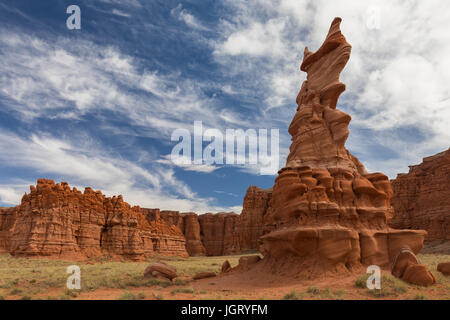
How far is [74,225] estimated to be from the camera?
42.1 m

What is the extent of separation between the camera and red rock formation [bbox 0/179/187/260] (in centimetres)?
3691

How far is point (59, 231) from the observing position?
38594mm

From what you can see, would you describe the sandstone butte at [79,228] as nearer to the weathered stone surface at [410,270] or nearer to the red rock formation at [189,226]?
the red rock formation at [189,226]

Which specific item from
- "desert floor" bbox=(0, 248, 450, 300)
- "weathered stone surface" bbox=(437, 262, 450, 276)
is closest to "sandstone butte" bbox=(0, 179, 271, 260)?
"desert floor" bbox=(0, 248, 450, 300)

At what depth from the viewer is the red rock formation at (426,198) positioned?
182 ft

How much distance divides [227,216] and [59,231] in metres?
73.0

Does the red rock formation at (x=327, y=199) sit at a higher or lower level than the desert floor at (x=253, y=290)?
higher

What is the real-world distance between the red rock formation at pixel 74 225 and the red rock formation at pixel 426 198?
5402 cm

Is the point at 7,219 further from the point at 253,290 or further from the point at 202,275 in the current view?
the point at 253,290

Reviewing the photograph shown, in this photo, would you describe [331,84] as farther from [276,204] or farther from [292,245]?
[292,245]

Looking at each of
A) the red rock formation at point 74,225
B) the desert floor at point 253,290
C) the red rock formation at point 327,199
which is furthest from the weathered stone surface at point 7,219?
the red rock formation at point 327,199

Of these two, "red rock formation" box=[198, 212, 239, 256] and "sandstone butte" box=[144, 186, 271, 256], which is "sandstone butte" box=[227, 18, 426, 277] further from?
"red rock formation" box=[198, 212, 239, 256]
